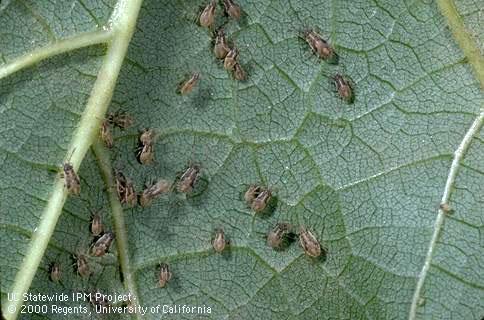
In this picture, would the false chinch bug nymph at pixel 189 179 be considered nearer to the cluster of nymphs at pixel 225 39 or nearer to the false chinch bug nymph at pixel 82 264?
the cluster of nymphs at pixel 225 39

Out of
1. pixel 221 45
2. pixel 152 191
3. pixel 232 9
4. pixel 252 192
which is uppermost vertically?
pixel 232 9

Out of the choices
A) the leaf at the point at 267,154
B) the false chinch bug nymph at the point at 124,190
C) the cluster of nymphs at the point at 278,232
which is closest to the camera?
the leaf at the point at 267,154

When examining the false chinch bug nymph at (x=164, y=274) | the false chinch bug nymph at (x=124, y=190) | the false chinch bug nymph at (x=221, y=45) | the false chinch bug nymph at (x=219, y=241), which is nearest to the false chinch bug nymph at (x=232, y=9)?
the false chinch bug nymph at (x=221, y=45)

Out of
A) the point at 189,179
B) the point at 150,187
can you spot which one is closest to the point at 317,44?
the point at 189,179

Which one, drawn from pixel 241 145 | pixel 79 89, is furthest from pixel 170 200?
pixel 79 89

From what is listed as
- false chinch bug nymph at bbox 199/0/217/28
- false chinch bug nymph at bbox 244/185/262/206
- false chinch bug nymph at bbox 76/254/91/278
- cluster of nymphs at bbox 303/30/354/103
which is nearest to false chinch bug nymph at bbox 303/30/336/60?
cluster of nymphs at bbox 303/30/354/103

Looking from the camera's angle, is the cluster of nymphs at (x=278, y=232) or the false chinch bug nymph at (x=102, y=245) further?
the cluster of nymphs at (x=278, y=232)

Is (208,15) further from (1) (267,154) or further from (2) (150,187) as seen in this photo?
(2) (150,187)

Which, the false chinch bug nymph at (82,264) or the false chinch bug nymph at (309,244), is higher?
the false chinch bug nymph at (82,264)
